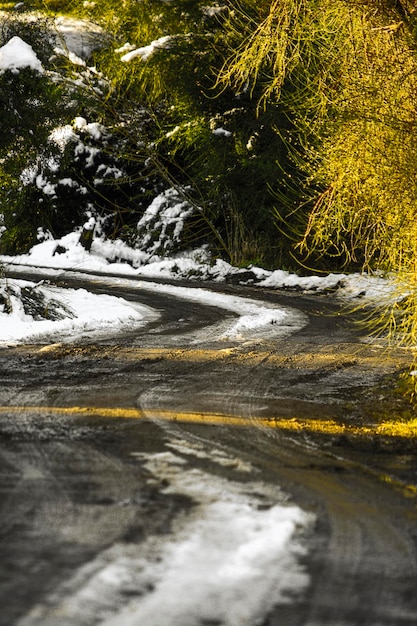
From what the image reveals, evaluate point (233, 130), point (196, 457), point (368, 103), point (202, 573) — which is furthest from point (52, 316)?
point (233, 130)

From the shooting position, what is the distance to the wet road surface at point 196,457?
10.1 feet

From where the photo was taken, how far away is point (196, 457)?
4895 millimetres

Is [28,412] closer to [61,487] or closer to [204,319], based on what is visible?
[61,487]

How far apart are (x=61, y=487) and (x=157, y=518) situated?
2.25ft

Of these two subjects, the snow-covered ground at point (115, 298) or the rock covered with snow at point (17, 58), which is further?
the rock covered with snow at point (17, 58)

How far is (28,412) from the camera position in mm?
6152

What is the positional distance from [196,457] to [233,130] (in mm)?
15716

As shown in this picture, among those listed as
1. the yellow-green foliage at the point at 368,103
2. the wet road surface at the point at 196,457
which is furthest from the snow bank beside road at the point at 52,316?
the yellow-green foliage at the point at 368,103

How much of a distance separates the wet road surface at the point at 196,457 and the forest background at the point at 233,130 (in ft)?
3.92

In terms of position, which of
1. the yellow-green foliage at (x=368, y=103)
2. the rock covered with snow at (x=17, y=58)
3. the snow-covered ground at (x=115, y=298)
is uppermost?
the rock covered with snow at (x=17, y=58)

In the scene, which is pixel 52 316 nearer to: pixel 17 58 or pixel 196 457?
pixel 17 58

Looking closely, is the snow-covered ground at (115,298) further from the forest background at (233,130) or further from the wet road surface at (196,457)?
the wet road surface at (196,457)

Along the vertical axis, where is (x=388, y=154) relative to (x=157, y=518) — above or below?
above

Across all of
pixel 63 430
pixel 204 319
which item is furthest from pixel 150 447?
pixel 204 319
